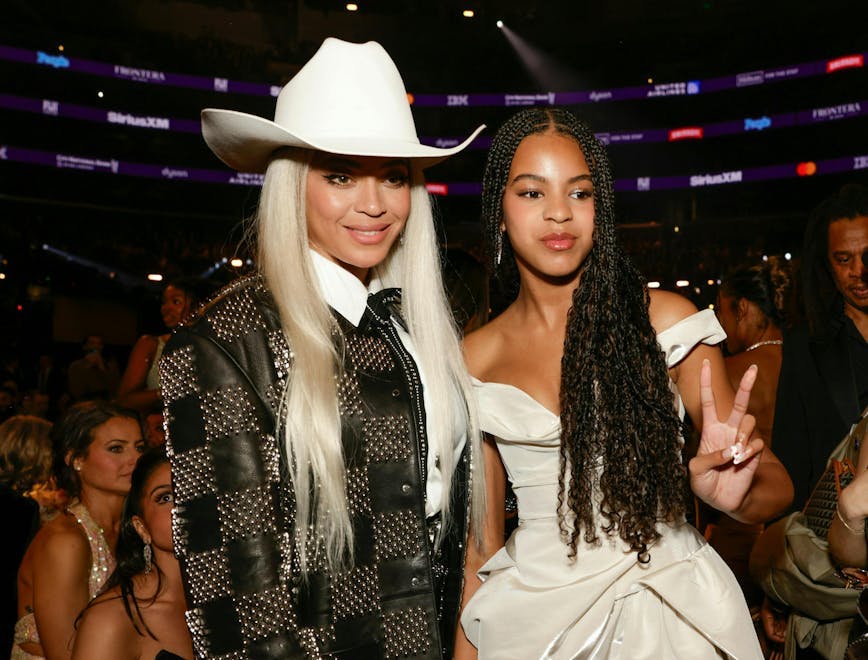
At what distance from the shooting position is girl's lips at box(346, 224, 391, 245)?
2.13 meters

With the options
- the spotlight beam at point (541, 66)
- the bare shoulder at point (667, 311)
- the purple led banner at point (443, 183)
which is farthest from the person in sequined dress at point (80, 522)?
the spotlight beam at point (541, 66)

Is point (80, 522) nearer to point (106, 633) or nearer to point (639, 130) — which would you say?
point (106, 633)

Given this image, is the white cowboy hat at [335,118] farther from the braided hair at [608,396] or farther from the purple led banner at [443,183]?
the purple led banner at [443,183]

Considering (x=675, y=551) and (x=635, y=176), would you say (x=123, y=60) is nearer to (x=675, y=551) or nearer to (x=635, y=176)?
(x=635, y=176)

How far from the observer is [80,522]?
376 cm

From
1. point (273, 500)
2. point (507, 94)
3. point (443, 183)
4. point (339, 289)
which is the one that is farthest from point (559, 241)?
point (507, 94)

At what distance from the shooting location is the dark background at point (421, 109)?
43.3 feet

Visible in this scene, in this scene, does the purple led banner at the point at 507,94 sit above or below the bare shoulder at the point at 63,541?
above

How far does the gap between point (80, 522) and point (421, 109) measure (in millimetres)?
13360

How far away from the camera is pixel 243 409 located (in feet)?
6.05

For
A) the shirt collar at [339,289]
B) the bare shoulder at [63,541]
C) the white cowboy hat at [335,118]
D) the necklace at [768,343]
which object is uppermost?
the white cowboy hat at [335,118]

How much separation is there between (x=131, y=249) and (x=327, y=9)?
538 centimetres

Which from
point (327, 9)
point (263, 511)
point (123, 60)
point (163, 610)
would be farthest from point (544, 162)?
point (327, 9)

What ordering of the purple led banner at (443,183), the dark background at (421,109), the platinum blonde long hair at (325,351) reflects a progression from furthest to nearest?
the purple led banner at (443,183), the dark background at (421,109), the platinum blonde long hair at (325,351)
